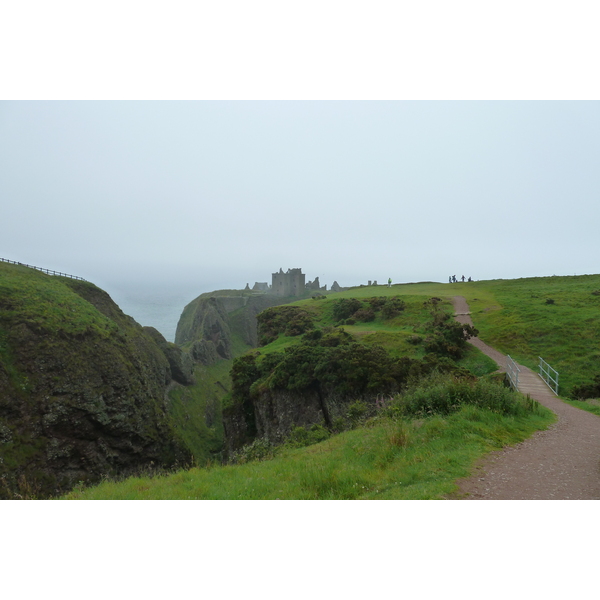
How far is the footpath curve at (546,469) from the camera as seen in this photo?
20.9 ft

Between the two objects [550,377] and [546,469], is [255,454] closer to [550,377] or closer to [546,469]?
[546,469]

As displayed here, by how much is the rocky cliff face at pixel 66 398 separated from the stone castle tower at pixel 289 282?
83.7m

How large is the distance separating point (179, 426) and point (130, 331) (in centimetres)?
1598

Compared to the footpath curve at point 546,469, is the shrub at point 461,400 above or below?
above

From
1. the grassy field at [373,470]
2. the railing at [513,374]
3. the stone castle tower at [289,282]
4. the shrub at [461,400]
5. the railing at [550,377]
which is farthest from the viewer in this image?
the stone castle tower at [289,282]

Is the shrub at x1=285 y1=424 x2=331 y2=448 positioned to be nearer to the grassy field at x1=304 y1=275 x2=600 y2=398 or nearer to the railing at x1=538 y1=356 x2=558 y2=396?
the railing at x1=538 y1=356 x2=558 y2=396

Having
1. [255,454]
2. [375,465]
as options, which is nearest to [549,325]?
[375,465]

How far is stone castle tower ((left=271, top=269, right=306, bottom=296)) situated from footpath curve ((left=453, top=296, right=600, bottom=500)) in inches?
4315

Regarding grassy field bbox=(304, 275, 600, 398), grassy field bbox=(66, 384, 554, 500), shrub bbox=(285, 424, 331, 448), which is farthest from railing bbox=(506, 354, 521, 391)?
shrub bbox=(285, 424, 331, 448)

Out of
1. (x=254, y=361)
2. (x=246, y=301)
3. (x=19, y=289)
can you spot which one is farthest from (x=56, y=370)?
(x=246, y=301)

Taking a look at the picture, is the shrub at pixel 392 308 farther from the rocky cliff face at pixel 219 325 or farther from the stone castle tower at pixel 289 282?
the stone castle tower at pixel 289 282

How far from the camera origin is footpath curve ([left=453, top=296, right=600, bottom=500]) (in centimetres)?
638

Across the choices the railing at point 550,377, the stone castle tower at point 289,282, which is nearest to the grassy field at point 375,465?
the railing at point 550,377

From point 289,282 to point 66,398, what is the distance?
94.8 meters
